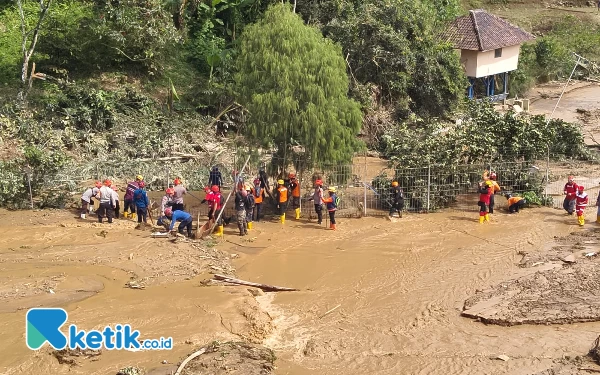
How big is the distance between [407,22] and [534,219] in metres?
11.7

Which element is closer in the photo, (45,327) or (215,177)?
(45,327)

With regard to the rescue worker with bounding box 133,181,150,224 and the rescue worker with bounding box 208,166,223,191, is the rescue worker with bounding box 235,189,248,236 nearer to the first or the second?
the rescue worker with bounding box 133,181,150,224

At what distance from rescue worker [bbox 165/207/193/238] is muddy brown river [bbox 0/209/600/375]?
2.08ft

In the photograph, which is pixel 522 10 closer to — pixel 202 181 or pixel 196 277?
pixel 202 181

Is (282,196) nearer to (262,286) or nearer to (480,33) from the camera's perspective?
(262,286)

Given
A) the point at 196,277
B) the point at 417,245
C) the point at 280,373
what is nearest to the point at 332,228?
the point at 417,245

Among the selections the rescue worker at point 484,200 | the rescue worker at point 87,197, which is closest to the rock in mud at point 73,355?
the rescue worker at point 87,197

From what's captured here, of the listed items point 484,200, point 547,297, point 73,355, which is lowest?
point 73,355

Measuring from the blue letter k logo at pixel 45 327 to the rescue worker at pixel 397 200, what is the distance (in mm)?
9244

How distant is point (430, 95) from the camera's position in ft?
93.1

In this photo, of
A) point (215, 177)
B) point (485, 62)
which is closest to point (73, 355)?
point (215, 177)

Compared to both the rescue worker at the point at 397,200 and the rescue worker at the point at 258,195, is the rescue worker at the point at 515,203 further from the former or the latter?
the rescue worker at the point at 258,195

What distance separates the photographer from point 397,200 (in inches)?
749

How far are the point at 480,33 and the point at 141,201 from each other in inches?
751
